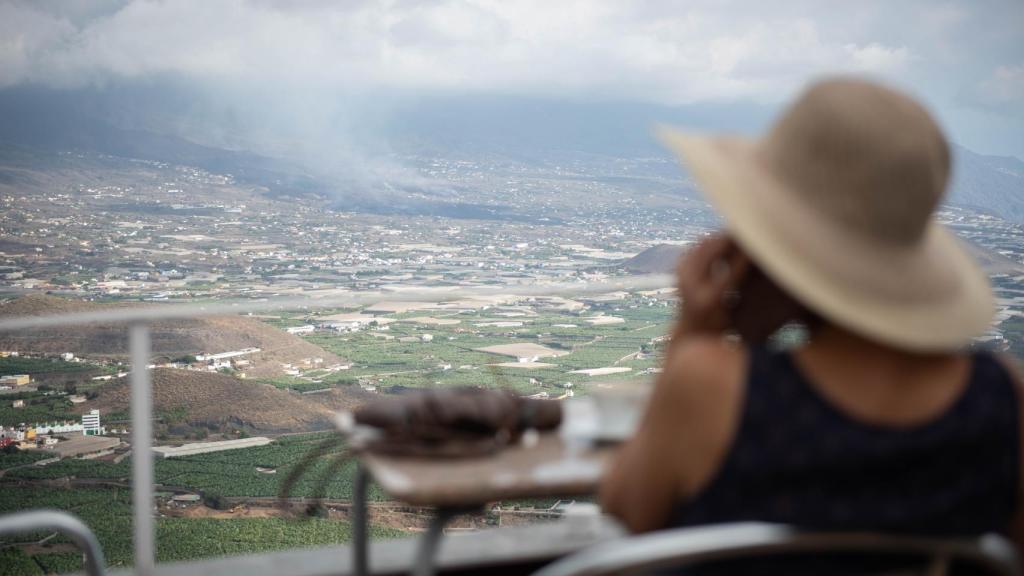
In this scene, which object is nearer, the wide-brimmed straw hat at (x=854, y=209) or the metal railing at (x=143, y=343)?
the wide-brimmed straw hat at (x=854, y=209)

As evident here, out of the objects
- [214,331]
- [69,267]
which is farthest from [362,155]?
[214,331]

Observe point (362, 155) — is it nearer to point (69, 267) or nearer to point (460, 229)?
point (460, 229)

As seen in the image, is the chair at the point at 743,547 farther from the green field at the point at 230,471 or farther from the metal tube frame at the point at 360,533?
the green field at the point at 230,471

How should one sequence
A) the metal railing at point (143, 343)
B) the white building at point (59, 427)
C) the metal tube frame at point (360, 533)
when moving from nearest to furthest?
the metal tube frame at point (360, 533)
the metal railing at point (143, 343)
the white building at point (59, 427)

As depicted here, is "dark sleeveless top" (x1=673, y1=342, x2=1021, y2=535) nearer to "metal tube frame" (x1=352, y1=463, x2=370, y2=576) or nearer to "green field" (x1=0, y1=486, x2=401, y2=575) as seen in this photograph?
"metal tube frame" (x1=352, y1=463, x2=370, y2=576)

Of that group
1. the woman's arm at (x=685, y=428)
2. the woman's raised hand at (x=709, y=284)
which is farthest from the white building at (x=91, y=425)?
the woman's arm at (x=685, y=428)

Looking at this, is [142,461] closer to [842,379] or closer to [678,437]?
[678,437]

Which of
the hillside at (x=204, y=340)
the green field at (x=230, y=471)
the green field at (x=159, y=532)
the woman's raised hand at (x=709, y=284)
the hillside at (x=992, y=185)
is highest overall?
the hillside at (x=992, y=185)

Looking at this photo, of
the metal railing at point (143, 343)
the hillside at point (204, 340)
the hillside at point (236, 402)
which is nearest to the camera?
the metal railing at point (143, 343)

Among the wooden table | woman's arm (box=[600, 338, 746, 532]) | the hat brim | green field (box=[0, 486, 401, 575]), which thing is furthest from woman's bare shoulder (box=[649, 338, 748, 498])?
green field (box=[0, 486, 401, 575])
